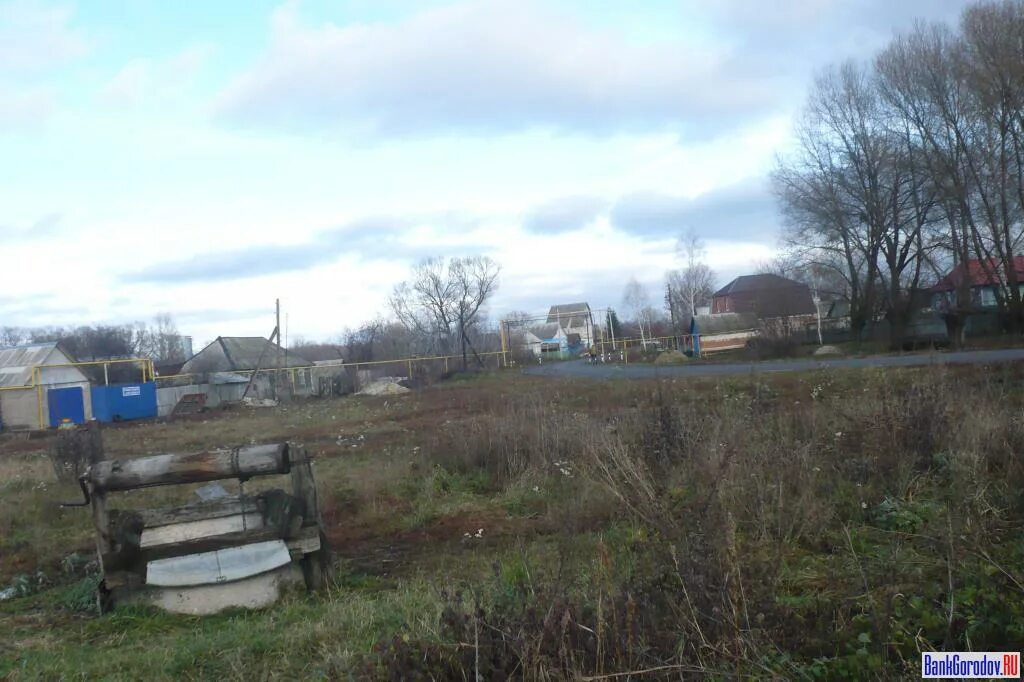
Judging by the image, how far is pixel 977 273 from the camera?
4225cm

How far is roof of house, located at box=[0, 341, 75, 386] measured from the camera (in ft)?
115

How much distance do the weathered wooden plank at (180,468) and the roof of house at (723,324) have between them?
54918 millimetres

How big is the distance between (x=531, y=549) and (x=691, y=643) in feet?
9.96

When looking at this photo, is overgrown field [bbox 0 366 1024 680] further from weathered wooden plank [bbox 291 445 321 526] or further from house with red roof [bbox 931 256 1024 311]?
house with red roof [bbox 931 256 1024 311]

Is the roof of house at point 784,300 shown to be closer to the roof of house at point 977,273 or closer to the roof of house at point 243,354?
the roof of house at point 977,273

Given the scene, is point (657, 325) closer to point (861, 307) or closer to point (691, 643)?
point (861, 307)

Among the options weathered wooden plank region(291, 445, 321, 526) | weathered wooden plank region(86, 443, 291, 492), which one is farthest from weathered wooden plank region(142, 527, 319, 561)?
weathered wooden plank region(86, 443, 291, 492)

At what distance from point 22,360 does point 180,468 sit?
37.5 meters

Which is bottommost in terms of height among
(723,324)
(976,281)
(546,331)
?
(723,324)

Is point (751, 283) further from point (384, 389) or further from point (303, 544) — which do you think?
point (303, 544)

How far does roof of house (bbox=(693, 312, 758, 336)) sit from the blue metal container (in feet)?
125

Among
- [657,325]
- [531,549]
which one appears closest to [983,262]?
[531,549]

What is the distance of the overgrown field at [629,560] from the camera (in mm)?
3324

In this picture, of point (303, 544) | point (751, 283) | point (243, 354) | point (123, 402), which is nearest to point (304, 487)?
point (303, 544)
